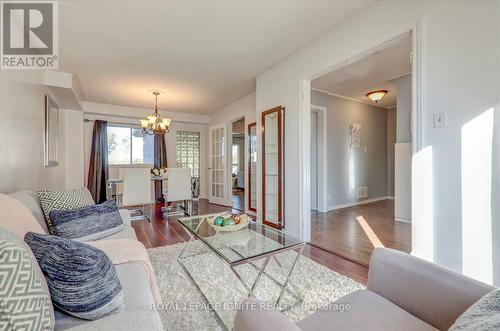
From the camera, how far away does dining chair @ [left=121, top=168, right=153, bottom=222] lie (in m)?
3.98

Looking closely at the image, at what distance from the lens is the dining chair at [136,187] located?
157 inches

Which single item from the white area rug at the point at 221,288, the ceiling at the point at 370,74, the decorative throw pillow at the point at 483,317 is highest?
the ceiling at the point at 370,74

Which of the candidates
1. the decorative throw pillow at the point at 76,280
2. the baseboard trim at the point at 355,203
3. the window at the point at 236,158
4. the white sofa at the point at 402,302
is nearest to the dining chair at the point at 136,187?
the decorative throw pillow at the point at 76,280

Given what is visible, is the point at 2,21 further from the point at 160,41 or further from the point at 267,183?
the point at 267,183

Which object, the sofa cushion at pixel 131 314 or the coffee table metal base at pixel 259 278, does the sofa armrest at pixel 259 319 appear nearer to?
the sofa cushion at pixel 131 314

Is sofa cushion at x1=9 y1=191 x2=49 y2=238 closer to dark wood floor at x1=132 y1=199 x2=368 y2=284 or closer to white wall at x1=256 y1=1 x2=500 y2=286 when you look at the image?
dark wood floor at x1=132 y1=199 x2=368 y2=284

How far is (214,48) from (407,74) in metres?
3.20

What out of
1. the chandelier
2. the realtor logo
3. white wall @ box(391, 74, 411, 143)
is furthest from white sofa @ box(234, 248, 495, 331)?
the chandelier

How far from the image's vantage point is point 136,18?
7.44 feet

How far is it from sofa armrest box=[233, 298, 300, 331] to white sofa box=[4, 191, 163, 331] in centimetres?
29

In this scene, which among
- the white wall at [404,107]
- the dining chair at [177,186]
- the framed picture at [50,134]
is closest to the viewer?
the framed picture at [50,134]

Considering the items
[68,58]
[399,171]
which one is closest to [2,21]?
[68,58]

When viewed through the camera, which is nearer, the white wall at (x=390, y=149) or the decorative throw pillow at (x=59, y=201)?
the decorative throw pillow at (x=59, y=201)

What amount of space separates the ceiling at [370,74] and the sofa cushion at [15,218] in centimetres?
359
